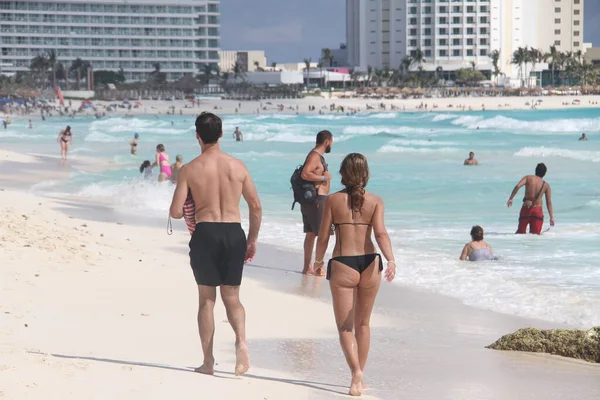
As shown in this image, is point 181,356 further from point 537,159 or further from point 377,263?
point 537,159

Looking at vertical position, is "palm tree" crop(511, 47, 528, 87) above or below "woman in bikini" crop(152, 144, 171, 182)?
above

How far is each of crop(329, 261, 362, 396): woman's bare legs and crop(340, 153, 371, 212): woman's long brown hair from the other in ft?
1.16

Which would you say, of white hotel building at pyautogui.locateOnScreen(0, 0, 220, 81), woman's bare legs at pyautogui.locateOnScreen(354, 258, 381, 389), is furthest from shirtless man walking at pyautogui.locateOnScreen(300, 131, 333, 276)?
white hotel building at pyautogui.locateOnScreen(0, 0, 220, 81)

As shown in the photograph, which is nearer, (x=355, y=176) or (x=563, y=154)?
(x=355, y=176)

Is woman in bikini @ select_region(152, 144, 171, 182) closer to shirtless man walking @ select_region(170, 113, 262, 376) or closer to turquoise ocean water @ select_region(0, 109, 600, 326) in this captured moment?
turquoise ocean water @ select_region(0, 109, 600, 326)

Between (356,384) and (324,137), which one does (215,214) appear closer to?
(356,384)

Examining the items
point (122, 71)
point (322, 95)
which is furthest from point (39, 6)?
point (322, 95)

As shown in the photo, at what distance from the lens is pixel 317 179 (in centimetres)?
968

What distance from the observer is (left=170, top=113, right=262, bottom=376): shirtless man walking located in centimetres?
569

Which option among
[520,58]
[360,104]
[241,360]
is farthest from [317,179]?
[520,58]

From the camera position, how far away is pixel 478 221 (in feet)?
60.2

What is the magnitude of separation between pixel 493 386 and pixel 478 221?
40.1 ft

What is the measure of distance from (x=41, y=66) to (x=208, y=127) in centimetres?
15757

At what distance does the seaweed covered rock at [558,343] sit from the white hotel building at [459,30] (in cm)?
15437
